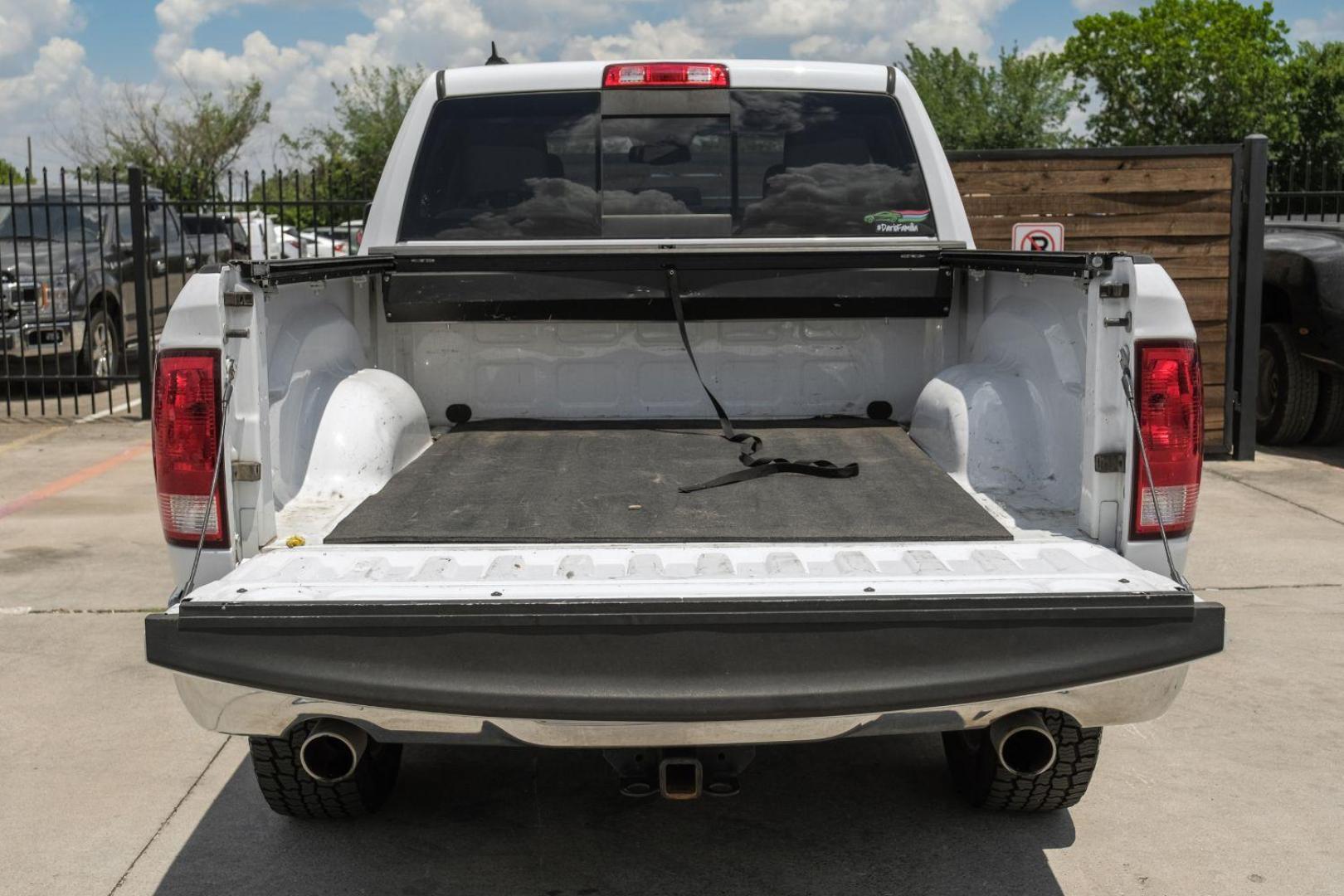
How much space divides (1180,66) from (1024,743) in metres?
42.4

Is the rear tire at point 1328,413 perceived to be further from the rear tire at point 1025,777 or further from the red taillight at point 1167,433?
the red taillight at point 1167,433

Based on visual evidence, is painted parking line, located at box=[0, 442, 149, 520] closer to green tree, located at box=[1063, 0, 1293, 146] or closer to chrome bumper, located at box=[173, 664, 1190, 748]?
chrome bumper, located at box=[173, 664, 1190, 748]

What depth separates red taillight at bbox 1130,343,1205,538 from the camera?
324cm

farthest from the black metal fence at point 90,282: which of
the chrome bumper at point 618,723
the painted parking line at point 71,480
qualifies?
the chrome bumper at point 618,723

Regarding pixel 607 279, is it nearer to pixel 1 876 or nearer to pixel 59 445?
pixel 1 876

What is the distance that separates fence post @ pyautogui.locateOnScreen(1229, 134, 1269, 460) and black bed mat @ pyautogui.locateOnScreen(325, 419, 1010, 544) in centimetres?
570

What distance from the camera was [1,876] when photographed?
3.74 metres

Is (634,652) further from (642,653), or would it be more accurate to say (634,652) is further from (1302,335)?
(1302,335)

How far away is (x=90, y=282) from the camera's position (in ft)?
41.8

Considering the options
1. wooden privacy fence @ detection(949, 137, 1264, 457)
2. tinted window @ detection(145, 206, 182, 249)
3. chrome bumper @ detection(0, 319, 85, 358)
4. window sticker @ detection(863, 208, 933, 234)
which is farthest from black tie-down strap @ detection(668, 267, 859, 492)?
tinted window @ detection(145, 206, 182, 249)

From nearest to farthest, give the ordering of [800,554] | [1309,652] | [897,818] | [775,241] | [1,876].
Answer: [800,554]
[1,876]
[897,818]
[775,241]
[1309,652]

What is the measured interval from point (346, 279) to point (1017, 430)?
213cm

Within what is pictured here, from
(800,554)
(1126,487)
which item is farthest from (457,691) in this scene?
(1126,487)

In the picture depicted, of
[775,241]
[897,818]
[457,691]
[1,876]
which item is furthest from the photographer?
[775,241]
